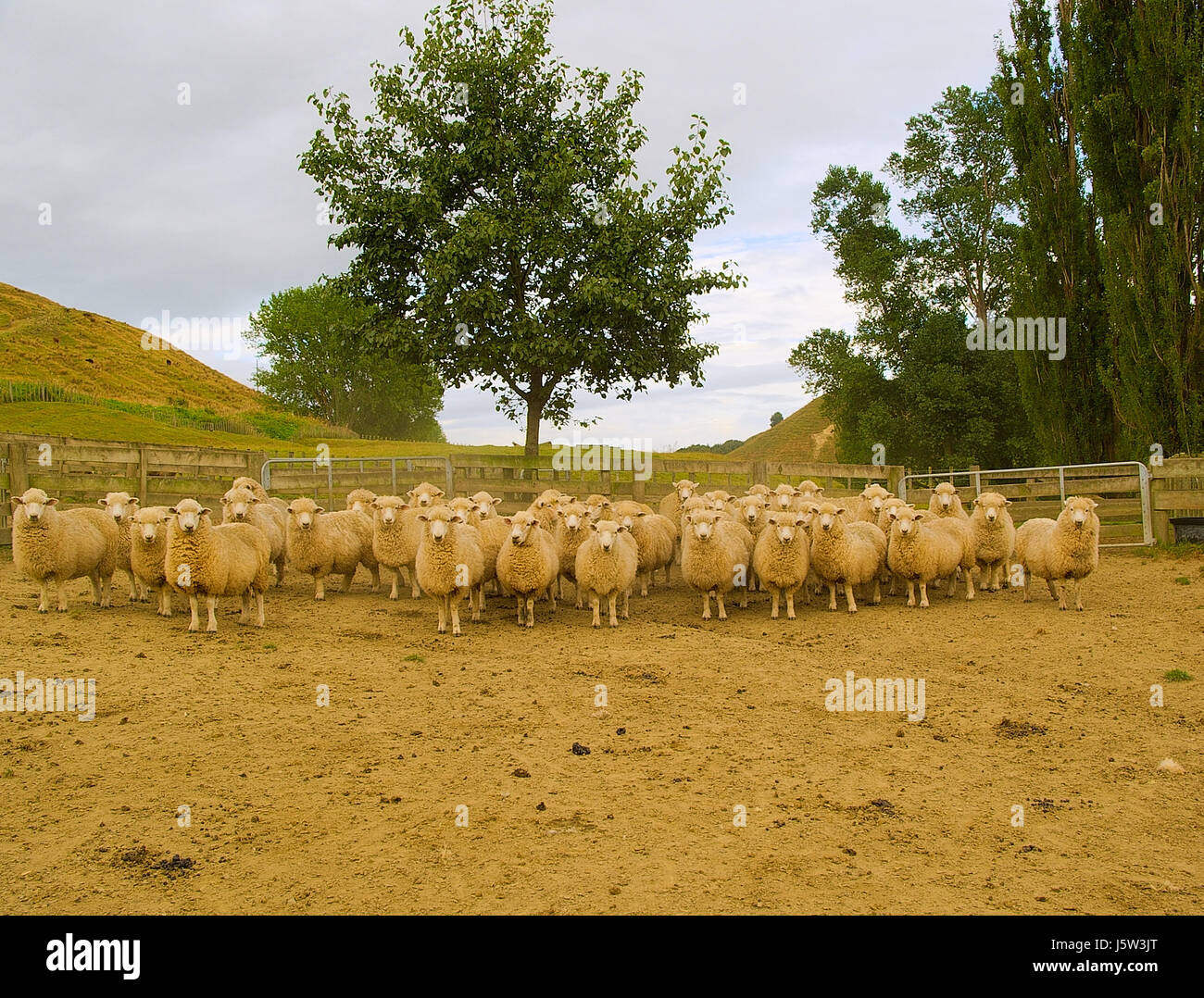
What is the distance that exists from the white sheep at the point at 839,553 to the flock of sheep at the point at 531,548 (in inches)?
0.8

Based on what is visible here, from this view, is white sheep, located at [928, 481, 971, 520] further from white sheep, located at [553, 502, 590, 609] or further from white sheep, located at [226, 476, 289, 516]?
white sheep, located at [226, 476, 289, 516]

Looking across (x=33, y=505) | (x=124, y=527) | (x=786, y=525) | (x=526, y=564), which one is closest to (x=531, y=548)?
(x=526, y=564)

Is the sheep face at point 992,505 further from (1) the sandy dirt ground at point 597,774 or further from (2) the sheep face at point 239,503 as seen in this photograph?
(2) the sheep face at point 239,503

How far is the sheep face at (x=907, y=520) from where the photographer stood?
12.5 meters

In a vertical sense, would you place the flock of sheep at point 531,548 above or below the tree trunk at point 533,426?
below

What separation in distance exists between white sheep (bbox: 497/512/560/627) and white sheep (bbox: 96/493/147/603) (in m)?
5.09

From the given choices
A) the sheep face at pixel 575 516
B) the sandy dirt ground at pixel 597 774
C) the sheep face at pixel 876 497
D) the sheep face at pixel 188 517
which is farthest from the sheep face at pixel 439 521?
the sheep face at pixel 876 497

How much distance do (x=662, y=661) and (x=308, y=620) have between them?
5046 mm

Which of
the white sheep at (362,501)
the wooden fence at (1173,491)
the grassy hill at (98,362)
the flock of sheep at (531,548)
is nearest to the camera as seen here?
the flock of sheep at (531,548)

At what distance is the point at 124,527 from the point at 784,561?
9.42 m

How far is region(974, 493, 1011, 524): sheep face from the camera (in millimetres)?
13141

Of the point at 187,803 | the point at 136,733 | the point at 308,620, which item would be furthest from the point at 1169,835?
the point at 308,620

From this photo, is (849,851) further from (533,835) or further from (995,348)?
(995,348)

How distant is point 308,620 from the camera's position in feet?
38.4
